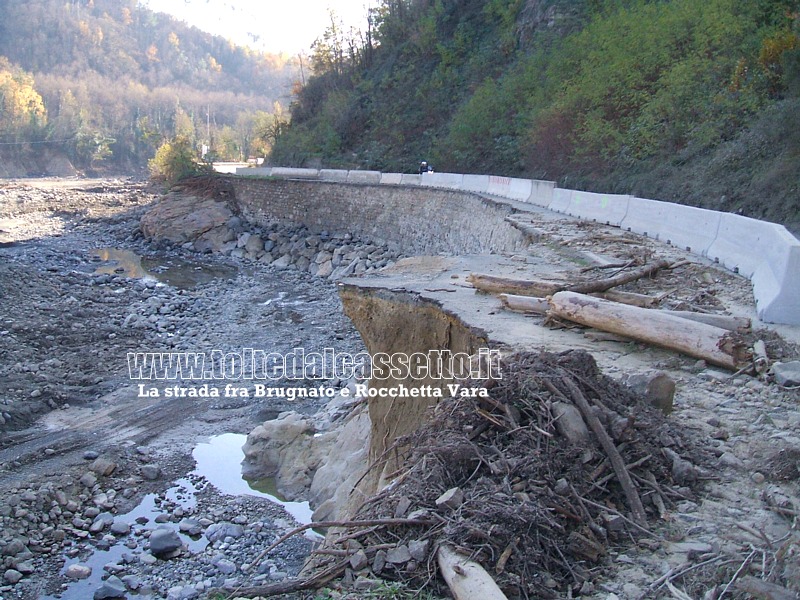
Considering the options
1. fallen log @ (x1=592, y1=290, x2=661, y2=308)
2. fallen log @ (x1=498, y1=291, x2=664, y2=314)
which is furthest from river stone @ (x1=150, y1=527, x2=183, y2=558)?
fallen log @ (x1=592, y1=290, x2=661, y2=308)

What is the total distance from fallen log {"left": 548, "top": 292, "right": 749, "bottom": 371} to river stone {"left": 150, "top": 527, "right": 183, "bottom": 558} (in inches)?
185

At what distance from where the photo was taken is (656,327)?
638 centimetres

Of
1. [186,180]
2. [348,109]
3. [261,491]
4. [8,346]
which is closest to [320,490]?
[261,491]

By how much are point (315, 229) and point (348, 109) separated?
1430 cm

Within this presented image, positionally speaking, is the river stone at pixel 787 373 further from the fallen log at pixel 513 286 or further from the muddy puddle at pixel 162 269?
the muddy puddle at pixel 162 269

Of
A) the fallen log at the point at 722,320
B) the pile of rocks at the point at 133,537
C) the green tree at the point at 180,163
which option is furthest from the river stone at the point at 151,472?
the green tree at the point at 180,163

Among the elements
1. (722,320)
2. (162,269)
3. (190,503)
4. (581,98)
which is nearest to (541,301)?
(722,320)

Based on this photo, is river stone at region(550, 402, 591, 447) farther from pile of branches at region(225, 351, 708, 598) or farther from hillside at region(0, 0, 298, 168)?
hillside at region(0, 0, 298, 168)

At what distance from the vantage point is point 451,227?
2192 centimetres

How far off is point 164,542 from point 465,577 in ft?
16.9

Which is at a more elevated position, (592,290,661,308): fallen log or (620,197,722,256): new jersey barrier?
(620,197,722,256): new jersey barrier

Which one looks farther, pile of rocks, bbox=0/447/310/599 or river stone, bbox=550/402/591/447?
pile of rocks, bbox=0/447/310/599

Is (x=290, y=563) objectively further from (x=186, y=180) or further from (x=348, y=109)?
(x=348, y=109)

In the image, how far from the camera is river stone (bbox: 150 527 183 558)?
23.9 feet
